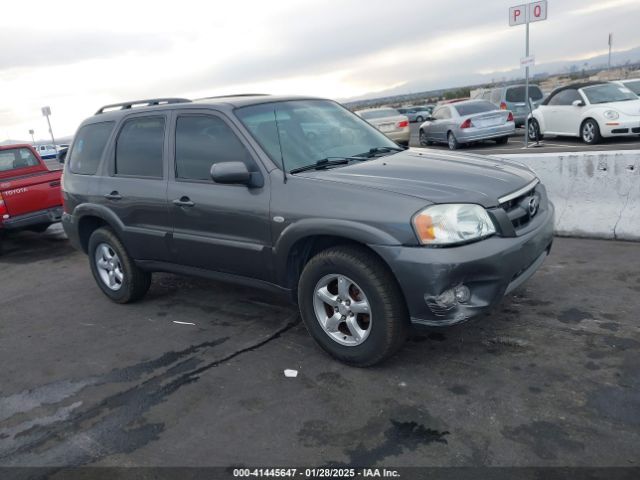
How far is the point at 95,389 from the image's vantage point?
12.8 ft

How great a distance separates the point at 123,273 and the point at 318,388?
269 cm

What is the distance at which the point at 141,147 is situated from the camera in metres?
5.11

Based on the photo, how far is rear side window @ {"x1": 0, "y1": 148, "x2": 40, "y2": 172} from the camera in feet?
32.3

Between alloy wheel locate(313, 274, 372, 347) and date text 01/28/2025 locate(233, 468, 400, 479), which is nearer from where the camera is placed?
date text 01/28/2025 locate(233, 468, 400, 479)

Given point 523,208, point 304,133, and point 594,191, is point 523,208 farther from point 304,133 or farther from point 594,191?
point 594,191

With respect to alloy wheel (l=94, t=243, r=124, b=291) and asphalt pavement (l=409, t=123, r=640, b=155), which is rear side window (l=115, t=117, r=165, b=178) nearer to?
alloy wheel (l=94, t=243, r=124, b=291)

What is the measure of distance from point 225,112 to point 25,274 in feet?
15.0

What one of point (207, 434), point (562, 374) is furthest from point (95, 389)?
point (562, 374)

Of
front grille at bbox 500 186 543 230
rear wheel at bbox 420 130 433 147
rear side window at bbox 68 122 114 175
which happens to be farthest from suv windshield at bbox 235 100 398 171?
rear wheel at bbox 420 130 433 147

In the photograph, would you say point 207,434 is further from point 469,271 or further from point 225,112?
point 225,112

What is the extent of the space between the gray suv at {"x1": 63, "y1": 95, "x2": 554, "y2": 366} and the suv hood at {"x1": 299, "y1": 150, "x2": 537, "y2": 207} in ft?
0.05

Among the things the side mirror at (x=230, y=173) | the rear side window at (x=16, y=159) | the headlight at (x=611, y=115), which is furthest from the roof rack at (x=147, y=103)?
the headlight at (x=611, y=115)

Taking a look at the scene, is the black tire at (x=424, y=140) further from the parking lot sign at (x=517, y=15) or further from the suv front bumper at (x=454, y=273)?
the suv front bumper at (x=454, y=273)

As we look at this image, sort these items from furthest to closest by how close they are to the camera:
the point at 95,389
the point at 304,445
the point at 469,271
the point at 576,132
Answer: the point at 576,132 → the point at 95,389 → the point at 469,271 → the point at 304,445
